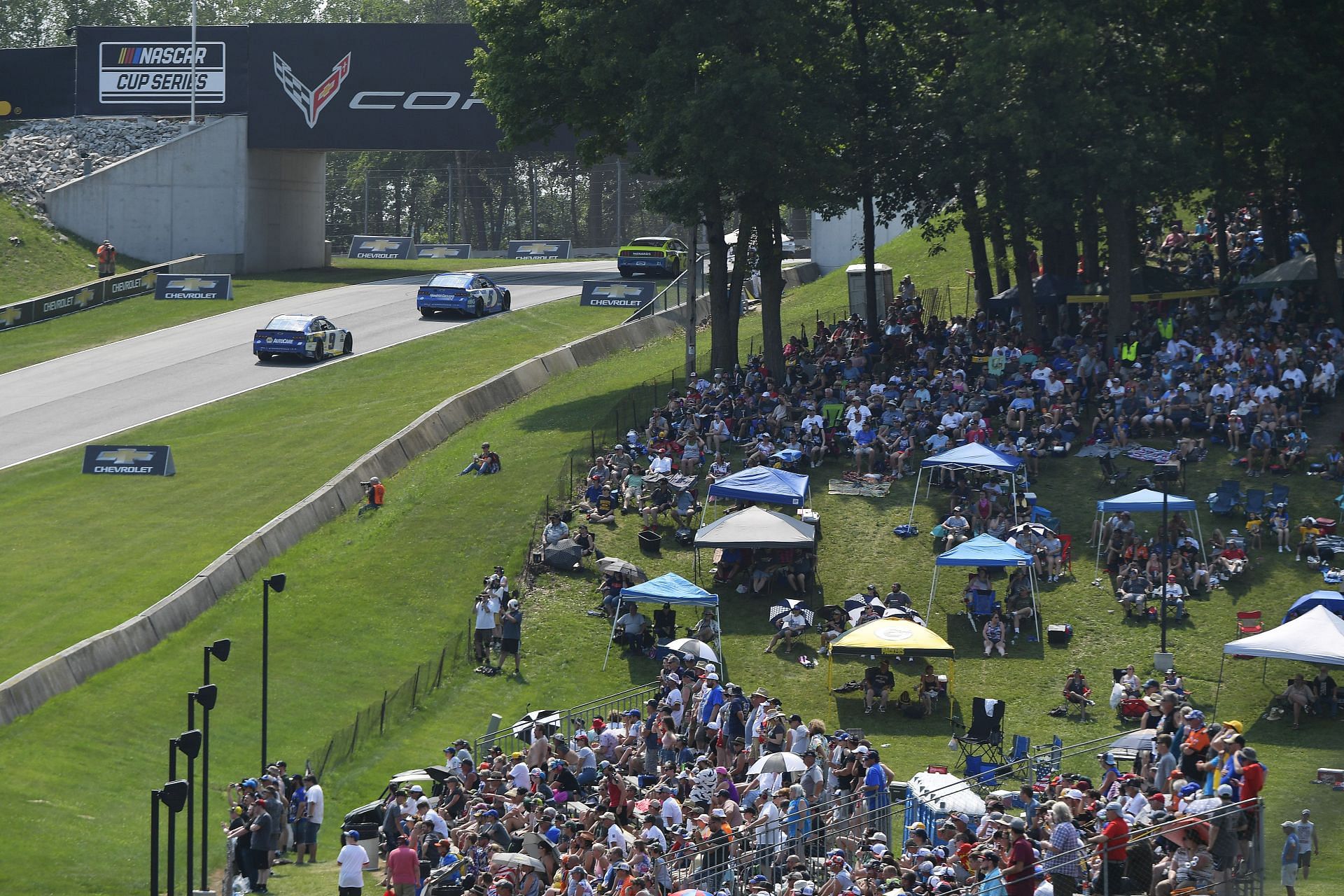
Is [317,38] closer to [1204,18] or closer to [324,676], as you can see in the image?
[1204,18]

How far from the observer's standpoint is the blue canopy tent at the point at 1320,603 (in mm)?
25219

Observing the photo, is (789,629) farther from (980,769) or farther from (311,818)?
(311,818)

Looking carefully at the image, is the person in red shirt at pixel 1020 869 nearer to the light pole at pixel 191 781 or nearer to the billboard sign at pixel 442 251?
the light pole at pixel 191 781

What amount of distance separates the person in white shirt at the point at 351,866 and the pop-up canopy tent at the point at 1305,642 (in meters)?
13.0

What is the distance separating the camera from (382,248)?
80500mm

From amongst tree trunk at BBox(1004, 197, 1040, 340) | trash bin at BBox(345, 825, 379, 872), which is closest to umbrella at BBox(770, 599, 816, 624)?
trash bin at BBox(345, 825, 379, 872)

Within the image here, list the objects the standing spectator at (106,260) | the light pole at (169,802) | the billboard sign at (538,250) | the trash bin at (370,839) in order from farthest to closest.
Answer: the billboard sign at (538,250)
the standing spectator at (106,260)
the trash bin at (370,839)
the light pole at (169,802)

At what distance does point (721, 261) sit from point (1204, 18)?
531 inches

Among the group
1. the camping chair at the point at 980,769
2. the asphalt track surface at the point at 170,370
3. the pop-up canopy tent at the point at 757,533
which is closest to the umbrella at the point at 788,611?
the pop-up canopy tent at the point at 757,533

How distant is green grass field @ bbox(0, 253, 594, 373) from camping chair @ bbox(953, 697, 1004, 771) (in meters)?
35.7

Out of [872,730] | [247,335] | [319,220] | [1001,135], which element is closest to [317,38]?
[319,220]

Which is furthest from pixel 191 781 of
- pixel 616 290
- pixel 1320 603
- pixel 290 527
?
pixel 616 290

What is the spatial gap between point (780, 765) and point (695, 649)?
696 cm

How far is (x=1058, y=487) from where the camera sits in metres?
33.4
